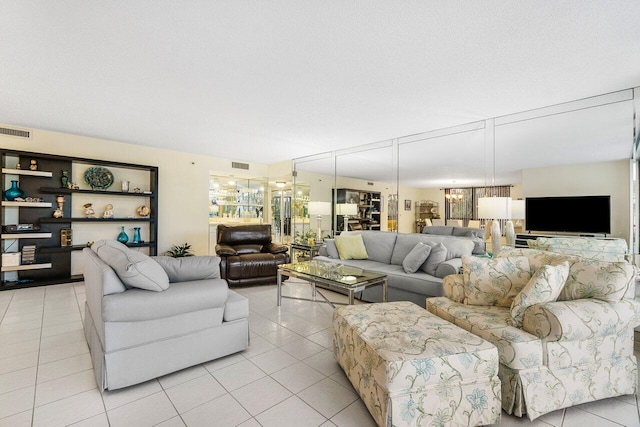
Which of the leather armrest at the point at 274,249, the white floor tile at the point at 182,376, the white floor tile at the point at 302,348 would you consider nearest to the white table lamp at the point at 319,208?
the leather armrest at the point at 274,249

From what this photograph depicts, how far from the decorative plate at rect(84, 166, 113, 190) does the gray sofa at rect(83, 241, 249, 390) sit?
348cm

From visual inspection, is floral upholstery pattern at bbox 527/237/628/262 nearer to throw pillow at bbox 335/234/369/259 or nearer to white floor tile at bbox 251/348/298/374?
throw pillow at bbox 335/234/369/259

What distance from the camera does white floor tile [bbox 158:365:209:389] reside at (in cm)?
193

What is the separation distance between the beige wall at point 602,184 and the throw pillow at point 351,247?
9.26 feet

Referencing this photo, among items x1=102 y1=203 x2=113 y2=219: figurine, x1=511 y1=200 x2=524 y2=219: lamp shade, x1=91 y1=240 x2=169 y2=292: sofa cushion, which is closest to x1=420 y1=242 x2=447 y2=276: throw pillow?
x1=511 y1=200 x2=524 y2=219: lamp shade

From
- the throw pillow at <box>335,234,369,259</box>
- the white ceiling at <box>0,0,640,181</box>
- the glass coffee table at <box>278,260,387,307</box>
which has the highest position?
the white ceiling at <box>0,0,640,181</box>

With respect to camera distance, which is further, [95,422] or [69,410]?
[69,410]

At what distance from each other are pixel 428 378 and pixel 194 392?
146 cm

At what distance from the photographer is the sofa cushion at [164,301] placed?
1749mm

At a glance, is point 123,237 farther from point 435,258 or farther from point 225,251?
point 435,258

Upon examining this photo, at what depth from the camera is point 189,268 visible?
2291 millimetres

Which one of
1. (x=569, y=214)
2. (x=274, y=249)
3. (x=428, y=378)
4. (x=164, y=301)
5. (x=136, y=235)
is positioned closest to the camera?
(x=428, y=378)

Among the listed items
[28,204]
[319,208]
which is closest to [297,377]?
[319,208]

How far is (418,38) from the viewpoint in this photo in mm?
2041
